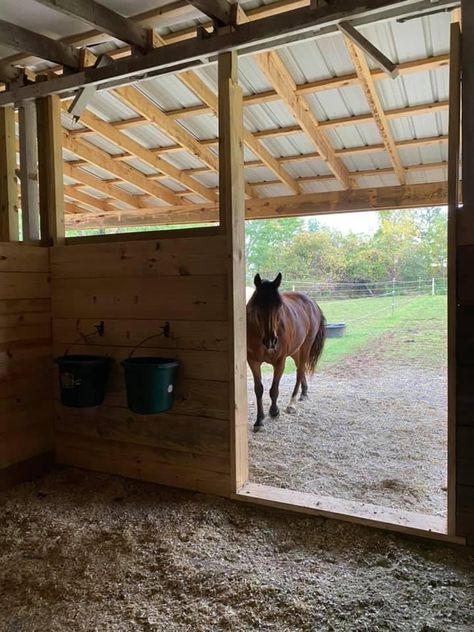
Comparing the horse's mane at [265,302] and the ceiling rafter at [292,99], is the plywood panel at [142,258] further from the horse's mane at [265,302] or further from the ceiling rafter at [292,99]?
the horse's mane at [265,302]

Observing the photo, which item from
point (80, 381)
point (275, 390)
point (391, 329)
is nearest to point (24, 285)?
point (80, 381)

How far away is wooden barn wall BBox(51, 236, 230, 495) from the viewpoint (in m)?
2.21

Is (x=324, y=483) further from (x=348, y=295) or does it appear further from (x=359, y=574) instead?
(x=348, y=295)

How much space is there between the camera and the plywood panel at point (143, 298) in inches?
86.9

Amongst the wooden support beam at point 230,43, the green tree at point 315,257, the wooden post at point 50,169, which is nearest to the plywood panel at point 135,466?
the wooden post at point 50,169

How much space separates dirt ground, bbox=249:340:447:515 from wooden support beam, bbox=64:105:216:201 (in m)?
2.59

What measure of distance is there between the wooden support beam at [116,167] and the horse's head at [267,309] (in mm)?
2303

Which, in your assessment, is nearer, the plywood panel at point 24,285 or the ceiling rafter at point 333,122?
the plywood panel at point 24,285

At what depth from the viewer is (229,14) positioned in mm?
2047

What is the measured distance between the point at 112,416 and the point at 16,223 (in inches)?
53.3

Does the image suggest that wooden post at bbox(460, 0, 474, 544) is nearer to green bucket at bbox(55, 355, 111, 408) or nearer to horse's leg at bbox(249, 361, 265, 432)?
green bucket at bbox(55, 355, 111, 408)

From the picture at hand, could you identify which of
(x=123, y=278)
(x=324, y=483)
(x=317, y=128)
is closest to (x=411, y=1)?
(x=123, y=278)

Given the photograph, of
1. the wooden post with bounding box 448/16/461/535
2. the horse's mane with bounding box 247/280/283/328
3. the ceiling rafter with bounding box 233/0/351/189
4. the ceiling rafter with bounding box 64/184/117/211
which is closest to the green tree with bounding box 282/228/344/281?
the ceiling rafter with bounding box 64/184/117/211

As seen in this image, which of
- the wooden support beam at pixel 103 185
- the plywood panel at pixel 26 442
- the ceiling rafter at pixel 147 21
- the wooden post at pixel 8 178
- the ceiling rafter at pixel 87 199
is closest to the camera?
the ceiling rafter at pixel 147 21
